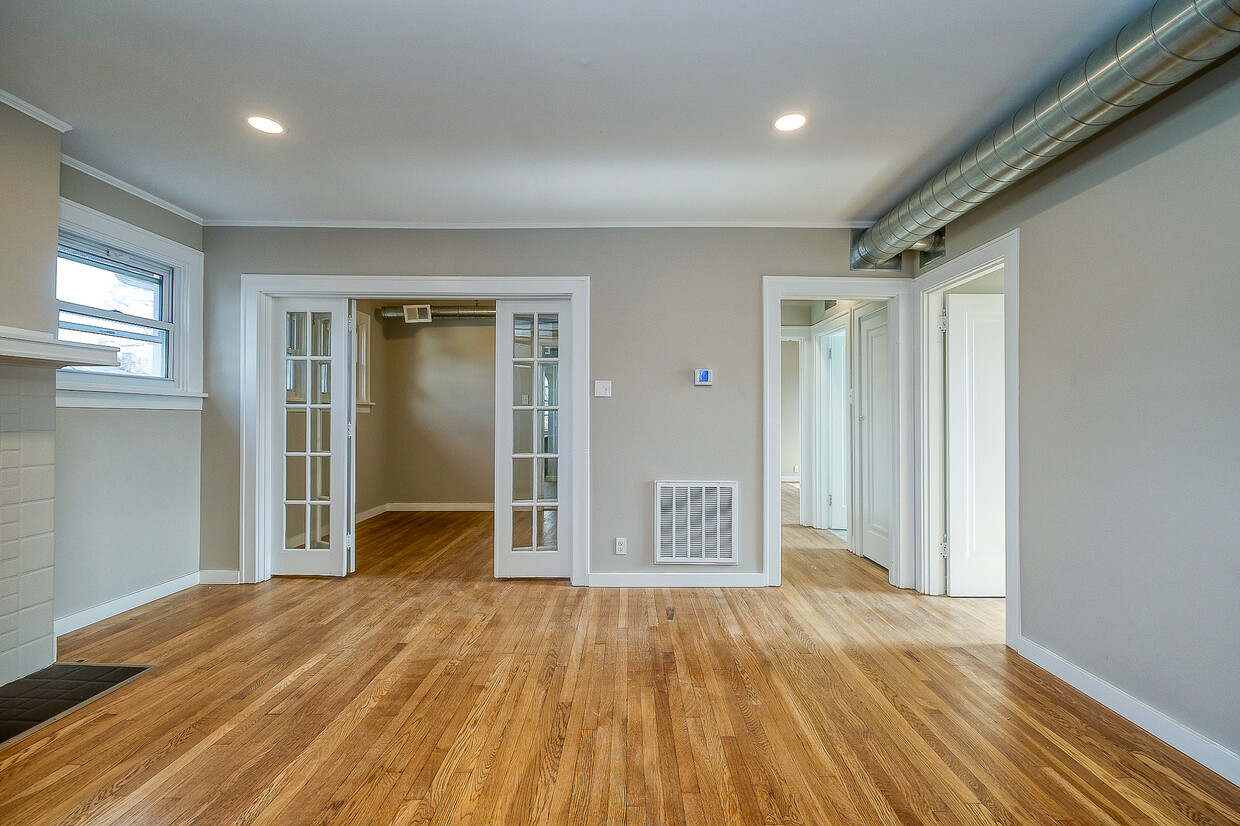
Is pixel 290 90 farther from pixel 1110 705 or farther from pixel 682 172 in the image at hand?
pixel 1110 705

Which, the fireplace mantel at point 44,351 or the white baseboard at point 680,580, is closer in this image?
the fireplace mantel at point 44,351

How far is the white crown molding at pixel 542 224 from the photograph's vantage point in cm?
411

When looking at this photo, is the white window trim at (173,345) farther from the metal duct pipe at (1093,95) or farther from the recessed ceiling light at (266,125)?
the metal duct pipe at (1093,95)

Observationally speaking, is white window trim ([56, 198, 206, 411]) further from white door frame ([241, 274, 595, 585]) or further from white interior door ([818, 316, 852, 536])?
white interior door ([818, 316, 852, 536])

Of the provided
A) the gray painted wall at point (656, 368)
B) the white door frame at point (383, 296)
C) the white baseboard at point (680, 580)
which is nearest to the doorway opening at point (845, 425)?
the gray painted wall at point (656, 368)

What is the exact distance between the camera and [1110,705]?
7.65 ft

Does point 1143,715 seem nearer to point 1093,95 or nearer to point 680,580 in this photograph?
point 1093,95

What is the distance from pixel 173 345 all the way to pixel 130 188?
999 mm

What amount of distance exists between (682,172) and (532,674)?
272cm

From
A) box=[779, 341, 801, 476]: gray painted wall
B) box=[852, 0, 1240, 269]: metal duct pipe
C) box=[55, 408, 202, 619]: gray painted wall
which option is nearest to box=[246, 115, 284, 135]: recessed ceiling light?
box=[55, 408, 202, 619]: gray painted wall

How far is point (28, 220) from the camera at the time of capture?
8.70ft

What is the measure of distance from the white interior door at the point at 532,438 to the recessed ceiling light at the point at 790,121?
1969mm

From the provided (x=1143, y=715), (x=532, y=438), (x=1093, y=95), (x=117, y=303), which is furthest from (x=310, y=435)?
(x=1143, y=715)

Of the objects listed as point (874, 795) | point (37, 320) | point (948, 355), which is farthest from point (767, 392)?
point (37, 320)
